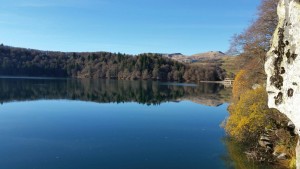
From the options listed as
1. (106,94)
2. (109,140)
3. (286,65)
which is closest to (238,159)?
(109,140)

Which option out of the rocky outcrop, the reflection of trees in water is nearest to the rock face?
the rocky outcrop

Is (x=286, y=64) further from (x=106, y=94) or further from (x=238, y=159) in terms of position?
(x=106, y=94)

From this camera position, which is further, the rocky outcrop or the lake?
the lake

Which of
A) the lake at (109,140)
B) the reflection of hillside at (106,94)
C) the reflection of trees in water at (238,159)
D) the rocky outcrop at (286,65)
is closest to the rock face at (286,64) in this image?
the rocky outcrop at (286,65)

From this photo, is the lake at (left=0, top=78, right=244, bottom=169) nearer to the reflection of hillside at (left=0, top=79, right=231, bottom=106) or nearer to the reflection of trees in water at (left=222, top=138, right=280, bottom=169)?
the reflection of trees in water at (left=222, top=138, right=280, bottom=169)

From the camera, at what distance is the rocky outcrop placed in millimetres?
11766

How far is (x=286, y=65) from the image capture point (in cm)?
1263

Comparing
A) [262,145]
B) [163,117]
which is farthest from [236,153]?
[163,117]

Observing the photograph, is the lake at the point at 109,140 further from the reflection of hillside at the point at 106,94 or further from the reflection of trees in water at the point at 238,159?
the reflection of hillside at the point at 106,94

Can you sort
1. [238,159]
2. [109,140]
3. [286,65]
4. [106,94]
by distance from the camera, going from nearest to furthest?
[286,65] → [238,159] → [109,140] → [106,94]

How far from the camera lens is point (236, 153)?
2831 centimetres

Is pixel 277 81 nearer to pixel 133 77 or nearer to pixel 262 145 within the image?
pixel 262 145

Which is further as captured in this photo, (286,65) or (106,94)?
(106,94)

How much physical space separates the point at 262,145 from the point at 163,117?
23565 mm
